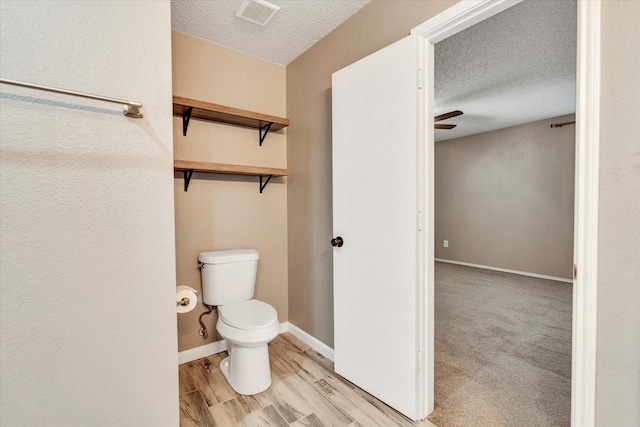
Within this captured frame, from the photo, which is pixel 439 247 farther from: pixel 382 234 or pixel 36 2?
pixel 36 2

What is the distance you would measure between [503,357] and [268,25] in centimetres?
291

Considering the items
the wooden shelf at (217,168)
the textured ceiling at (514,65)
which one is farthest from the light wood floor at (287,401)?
the textured ceiling at (514,65)

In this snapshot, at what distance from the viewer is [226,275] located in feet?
6.86

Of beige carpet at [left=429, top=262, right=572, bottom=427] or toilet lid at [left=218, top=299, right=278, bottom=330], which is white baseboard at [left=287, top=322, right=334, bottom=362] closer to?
toilet lid at [left=218, top=299, right=278, bottom=330]

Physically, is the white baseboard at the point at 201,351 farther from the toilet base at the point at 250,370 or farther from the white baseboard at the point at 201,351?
the toilet base at the point at 250,370

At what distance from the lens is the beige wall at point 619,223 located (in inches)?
37.6

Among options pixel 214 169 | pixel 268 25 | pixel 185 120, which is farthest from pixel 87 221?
pixel 268 25

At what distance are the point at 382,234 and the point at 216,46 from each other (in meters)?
1.88

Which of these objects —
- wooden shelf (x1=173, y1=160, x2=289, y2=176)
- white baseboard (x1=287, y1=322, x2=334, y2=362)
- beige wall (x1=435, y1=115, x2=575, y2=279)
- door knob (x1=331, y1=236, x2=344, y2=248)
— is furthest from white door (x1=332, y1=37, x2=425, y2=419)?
beige wall (x1=435, y1=115, x2=575, y2=279)

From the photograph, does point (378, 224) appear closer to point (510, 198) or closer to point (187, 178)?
point (187, 178)

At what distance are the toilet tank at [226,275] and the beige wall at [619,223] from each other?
188 centimetres

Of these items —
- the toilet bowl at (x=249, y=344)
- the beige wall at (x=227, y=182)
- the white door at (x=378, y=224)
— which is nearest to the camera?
the white door at (x=378, y=224)

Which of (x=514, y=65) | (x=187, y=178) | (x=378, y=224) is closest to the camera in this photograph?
(x=378, y=224)

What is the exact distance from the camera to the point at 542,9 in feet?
6.23
